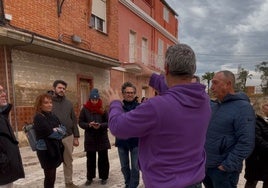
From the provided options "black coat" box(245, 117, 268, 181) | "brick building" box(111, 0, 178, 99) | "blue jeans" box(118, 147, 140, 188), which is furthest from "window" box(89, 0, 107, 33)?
"black coat" box(245, 117, 268, 181)

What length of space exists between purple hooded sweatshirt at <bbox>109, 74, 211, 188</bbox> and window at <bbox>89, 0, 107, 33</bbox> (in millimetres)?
13151

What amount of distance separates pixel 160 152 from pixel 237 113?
1.49 metres

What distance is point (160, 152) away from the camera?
201cm

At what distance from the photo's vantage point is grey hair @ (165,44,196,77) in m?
2.03

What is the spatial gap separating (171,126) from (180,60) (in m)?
0.42

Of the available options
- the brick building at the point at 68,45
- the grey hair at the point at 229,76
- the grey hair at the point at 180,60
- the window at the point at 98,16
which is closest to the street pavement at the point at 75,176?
the brick building at the point at 68,45

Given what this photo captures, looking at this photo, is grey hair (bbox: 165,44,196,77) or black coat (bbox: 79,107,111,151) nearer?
grey hair (bbox: 165,44,196,77)

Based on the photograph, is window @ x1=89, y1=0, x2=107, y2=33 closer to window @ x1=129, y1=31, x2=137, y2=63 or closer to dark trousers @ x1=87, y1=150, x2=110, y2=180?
window @ x1=129, y1=31, x2=137, y2=63

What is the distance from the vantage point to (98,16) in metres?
15.7

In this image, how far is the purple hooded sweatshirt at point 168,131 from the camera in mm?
1928

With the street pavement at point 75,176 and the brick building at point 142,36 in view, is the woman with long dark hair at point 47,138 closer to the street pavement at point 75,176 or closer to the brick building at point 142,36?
the street pavement at point 75,176

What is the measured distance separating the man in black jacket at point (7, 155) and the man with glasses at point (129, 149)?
69.9 inches

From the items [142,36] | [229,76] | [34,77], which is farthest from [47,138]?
[142,36]

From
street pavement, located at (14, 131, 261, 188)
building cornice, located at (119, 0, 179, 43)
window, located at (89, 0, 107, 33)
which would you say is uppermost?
building cornice, located at (119, 0, 179, 43)
